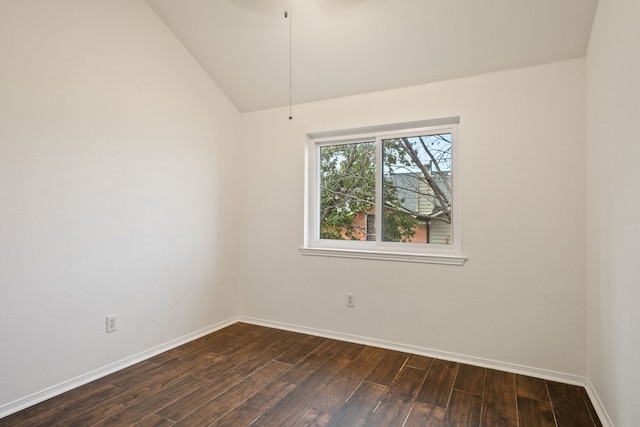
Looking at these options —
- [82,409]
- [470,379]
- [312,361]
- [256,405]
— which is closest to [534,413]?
[470,379]

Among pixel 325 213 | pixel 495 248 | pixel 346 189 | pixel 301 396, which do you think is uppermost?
pixel 346 189

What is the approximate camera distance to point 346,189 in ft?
10.8

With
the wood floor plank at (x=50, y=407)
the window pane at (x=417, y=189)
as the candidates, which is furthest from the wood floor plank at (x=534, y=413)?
the wood floor plank at (x=50, y=407)

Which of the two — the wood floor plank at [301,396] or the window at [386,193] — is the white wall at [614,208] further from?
the wood floor plank at [301,396]

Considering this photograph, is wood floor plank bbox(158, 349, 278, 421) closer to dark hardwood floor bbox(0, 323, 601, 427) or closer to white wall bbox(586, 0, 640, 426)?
dark hardwood floor bbox(0, 323, 601, 427)

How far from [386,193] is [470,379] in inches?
61.6

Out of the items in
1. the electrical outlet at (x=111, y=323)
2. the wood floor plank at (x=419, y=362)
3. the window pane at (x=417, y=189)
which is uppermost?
the window pane at (x=417, y=189)

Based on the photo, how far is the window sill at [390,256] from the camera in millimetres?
2641

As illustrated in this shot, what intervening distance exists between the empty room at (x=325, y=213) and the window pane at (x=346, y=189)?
0.02 metres

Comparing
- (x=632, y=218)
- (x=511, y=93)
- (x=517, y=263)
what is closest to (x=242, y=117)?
(x=511, y=93)

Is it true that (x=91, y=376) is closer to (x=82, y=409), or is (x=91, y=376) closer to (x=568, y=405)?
(x=82, y=409)

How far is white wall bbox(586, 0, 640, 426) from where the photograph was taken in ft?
4.73

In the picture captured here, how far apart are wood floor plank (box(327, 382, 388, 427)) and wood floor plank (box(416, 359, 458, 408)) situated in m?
0.26

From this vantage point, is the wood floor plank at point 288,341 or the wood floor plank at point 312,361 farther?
the wood floor plank at point 288,341
